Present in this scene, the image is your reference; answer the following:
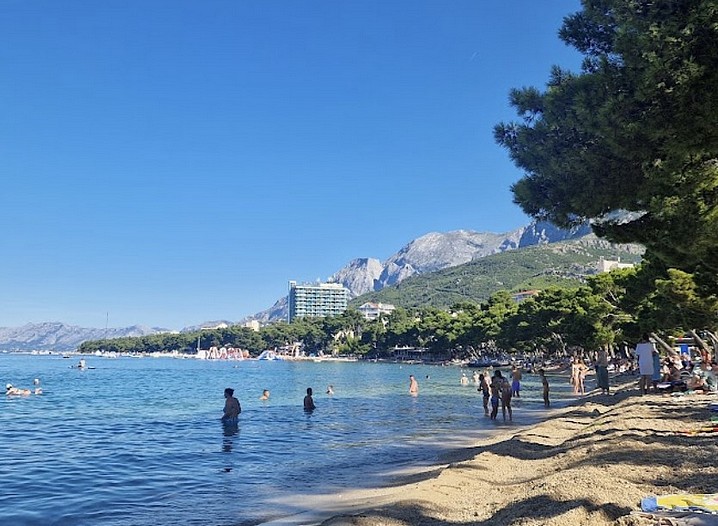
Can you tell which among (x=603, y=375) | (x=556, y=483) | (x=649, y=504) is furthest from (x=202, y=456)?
(x=603, y=375)

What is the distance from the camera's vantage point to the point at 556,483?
7922 mm

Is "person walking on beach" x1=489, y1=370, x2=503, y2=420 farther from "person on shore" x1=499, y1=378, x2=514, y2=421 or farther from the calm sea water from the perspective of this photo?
the calm sea water

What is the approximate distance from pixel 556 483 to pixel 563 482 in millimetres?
98

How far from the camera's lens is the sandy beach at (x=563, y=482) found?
659 centimetres

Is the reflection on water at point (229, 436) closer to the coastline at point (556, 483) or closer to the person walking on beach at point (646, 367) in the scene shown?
the coastline at point (556, 483)

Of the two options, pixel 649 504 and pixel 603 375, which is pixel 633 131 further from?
pixel 603 375

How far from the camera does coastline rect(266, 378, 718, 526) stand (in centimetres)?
663

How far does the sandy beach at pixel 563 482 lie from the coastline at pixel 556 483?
0.01 metres

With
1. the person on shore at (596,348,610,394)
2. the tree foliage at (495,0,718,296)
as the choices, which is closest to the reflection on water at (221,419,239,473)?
the tree foliage at (495,0,718,296)

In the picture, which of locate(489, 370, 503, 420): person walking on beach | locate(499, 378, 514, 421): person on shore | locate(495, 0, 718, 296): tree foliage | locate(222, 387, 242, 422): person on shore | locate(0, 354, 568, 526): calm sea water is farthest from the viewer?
locate(489, 370, 503, 420): person walking on beach

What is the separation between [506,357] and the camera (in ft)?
346

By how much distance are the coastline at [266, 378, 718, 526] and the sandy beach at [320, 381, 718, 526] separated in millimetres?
14

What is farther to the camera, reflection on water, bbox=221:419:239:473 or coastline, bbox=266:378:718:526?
reflection on water, bbox=221:419:239:473

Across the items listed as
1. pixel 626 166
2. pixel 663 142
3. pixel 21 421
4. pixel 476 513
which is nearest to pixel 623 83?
pixel 663 142
